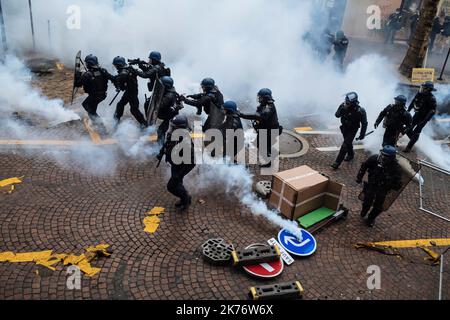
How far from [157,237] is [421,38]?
38.8ft

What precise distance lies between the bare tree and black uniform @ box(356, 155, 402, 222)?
863 cm

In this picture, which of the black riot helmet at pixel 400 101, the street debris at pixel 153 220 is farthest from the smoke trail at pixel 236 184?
the black riot helmet at pixel 400 101

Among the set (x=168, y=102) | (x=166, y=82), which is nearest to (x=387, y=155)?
(x=168, y=102)

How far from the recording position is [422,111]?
30.4ft

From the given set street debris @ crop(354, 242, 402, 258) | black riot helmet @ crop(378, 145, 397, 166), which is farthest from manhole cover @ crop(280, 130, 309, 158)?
street debris @ crop(354, 242, 402, 258)

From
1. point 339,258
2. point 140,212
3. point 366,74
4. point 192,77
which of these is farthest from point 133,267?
point 366,74

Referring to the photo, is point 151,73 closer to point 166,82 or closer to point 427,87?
point 166,82

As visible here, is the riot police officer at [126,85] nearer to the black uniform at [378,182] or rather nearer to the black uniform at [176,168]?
the black uniform at [176,168]

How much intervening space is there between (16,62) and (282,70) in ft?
28.5

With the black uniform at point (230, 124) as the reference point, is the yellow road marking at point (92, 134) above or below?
below

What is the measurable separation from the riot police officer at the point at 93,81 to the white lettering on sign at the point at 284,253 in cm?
520

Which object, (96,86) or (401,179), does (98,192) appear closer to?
(96,86)

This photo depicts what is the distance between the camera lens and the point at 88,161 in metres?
7.91

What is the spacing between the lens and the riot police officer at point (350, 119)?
7.95m
